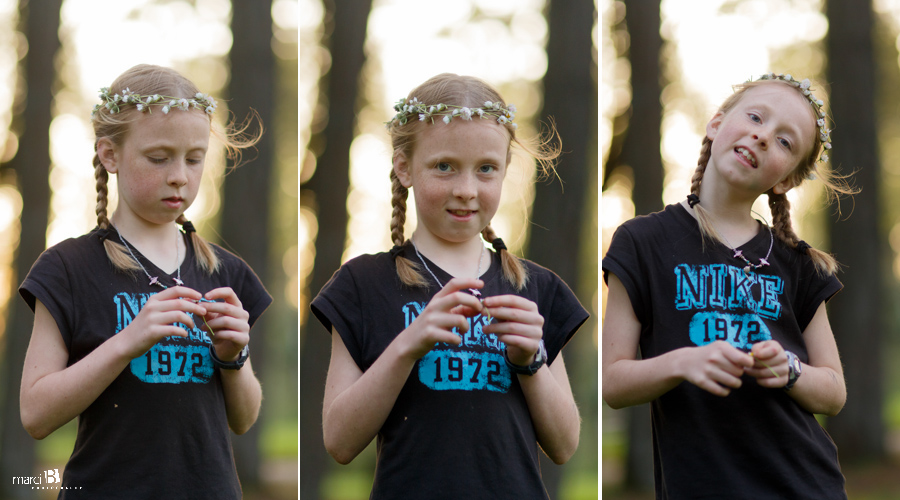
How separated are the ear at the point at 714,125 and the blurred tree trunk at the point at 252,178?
3.90 metres

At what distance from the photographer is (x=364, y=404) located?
2.21 m

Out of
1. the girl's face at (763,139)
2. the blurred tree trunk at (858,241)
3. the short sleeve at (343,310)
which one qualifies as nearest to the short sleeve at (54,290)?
the short sleeve at (343,310)

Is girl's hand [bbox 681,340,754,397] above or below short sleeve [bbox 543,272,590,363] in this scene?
below

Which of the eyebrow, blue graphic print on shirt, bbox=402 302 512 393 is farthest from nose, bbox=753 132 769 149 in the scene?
blue graphic print on shirt, bbox=402 302 512 393

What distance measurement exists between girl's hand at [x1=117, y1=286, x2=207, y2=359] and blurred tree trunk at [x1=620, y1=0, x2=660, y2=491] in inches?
156

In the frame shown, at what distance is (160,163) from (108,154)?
0.25 m

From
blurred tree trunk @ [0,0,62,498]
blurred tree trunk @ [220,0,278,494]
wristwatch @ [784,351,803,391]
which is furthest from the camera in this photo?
blurred tree trunk @ [0,0,62,498]

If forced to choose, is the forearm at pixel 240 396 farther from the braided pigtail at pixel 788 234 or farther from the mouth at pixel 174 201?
the braided pigtail at pixel 788 234

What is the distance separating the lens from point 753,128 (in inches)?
100

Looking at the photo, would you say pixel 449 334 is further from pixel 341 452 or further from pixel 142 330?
pixel 142 330

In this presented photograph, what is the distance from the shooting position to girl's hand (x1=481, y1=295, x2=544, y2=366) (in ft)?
6.93

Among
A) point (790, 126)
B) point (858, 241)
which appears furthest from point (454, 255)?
point (858, 241)

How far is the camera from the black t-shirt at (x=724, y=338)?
237 cm

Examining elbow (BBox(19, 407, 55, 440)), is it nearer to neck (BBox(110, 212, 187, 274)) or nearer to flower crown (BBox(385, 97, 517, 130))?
neck (BBox(110, 212, 187, 274))
